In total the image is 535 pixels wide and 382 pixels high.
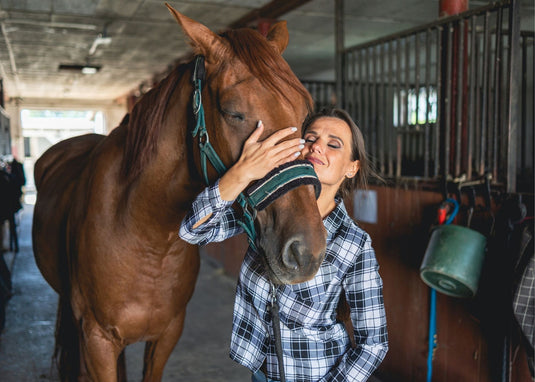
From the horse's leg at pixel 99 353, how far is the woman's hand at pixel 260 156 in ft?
3.10

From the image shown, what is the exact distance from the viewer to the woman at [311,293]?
1098mm

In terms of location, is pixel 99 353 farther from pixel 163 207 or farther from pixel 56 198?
pixel 56 198

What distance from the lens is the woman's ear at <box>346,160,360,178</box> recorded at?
4.83 feet

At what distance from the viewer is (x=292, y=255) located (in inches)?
39.2

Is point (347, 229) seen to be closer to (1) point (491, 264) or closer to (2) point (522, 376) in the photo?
(1) point (491, 264)

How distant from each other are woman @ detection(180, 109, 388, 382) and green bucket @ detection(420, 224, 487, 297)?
81 centimetres

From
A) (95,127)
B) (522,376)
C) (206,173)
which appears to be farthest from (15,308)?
(95,127)

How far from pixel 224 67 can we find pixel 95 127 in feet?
60.7

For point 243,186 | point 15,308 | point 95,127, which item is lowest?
point 15,308

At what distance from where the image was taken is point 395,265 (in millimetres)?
2797

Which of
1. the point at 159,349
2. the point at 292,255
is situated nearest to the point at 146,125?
the point at 292,255

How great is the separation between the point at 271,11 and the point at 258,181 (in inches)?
176

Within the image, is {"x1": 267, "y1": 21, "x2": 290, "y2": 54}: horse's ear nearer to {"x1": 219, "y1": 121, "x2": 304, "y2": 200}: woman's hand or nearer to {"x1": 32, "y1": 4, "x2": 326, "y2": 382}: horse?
{"x1": 32, "y1": 4, "x2": 326, "y2": 382}: horse

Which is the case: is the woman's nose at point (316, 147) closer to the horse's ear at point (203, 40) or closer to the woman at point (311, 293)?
the woman at point (311, 293)
